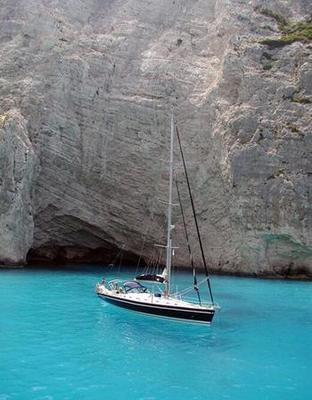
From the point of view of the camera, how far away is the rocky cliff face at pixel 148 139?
4153 cm

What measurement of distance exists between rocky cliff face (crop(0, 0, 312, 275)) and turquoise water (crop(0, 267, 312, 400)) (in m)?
13.4

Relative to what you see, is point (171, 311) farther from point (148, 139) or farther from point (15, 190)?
point (148, 139)

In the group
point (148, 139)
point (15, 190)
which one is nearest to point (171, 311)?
point (15, 190)

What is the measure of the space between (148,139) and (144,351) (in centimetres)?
2848

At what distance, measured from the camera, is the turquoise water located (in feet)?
46.0

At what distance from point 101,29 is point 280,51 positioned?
53.5ft

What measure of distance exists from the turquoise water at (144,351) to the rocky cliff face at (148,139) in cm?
1337

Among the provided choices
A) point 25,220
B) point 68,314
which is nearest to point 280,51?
point 25,220

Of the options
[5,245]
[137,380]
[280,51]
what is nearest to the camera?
[137,380]

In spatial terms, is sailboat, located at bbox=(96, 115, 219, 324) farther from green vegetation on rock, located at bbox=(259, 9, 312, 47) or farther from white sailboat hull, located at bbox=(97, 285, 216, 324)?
green vegetation on rock, located at bbox=(259, 9, 312, 47)

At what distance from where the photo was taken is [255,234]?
4141 cm

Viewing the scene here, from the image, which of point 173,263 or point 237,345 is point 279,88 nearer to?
point 173,263

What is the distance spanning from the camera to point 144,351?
699 inches

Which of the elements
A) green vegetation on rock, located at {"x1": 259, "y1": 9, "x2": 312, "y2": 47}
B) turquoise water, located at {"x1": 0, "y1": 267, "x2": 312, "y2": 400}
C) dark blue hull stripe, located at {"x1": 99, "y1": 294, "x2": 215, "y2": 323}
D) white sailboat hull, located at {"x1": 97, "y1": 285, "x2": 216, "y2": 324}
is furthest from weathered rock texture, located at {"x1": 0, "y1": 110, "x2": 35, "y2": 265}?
green vegetation on rock, located at {"x1": 259, "y1": 9, "x2": 312, "y2": 47}
